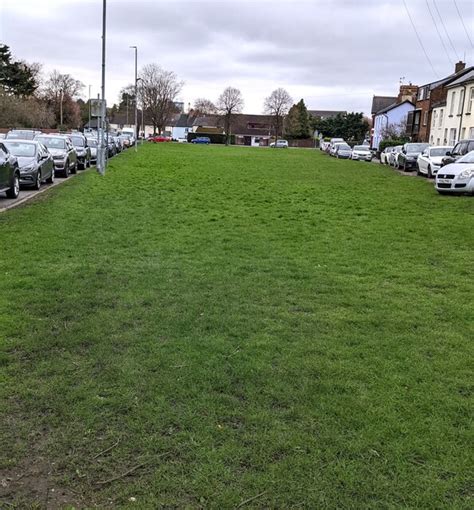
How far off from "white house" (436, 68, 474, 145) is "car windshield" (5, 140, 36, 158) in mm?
32879

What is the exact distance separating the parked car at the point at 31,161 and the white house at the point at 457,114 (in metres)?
32.4

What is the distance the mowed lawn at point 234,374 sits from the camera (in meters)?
2.96

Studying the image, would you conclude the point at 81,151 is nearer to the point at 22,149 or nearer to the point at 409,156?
the point at 22,149

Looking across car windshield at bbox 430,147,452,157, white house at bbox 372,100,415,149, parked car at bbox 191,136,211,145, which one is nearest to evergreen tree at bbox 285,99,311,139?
parked car at bbox 191,136,211,145

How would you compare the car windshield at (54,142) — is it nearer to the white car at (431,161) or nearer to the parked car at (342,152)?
the white car at (431,161)

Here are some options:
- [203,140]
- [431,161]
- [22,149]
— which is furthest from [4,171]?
[203,140]

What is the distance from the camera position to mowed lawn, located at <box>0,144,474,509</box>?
9.73 feet

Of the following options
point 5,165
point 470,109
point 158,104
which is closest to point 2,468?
point 5,165

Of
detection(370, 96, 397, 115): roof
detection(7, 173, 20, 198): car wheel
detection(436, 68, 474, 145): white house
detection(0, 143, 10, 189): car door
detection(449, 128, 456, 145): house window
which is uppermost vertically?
detection(370, 96, 397, 115): roof

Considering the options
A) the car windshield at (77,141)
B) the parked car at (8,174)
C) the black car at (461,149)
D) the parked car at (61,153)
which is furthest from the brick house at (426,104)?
the parked car at (8,174)

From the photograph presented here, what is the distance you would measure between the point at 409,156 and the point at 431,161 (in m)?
6.32

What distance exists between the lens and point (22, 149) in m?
17.3

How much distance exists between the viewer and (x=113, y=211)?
12758 millimetres

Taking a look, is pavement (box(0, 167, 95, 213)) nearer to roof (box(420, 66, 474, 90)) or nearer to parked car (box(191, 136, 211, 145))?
roof (box(420, 66, 474, 90))
